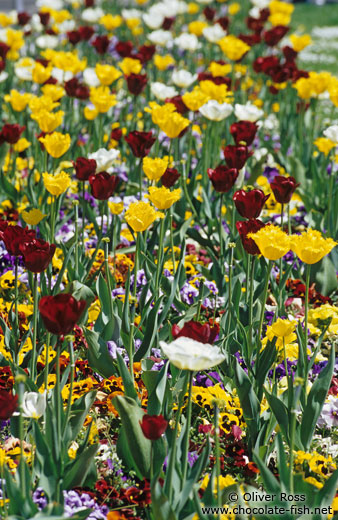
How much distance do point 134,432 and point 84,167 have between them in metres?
1.31

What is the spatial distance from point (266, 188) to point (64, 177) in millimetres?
2237

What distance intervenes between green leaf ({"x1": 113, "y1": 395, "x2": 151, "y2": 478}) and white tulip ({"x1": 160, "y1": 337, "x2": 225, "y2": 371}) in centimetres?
44

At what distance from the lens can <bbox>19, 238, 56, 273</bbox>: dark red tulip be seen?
2.09 metres

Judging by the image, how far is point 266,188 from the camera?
15.4ft

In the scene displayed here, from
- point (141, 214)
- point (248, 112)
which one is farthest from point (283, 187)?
point (248, 112)

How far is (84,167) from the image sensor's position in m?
3.00

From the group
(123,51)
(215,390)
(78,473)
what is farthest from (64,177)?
(123,51)

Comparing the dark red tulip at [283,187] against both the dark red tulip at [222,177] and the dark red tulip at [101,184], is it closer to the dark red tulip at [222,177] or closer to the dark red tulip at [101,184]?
the dark red tulip at [222,177]

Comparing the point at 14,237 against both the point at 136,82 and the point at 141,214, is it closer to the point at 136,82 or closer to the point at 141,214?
the point at 141,214

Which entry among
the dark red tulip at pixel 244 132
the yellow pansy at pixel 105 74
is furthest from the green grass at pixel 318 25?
the dark red tulip at pixel 244 132

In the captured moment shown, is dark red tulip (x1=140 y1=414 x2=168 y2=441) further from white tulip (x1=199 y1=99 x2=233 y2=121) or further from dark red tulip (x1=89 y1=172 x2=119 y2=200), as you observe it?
white tulip (x1=199 y1=99 x2=233 y2=121)

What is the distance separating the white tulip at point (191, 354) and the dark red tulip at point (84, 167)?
4.84ft

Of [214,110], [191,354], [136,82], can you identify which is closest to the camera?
[191,354]

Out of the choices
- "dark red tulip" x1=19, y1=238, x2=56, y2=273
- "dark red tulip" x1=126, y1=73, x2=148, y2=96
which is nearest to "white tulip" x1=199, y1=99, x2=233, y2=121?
"dark red tulip" x1=126, y1=73, x2=148, y2=96
